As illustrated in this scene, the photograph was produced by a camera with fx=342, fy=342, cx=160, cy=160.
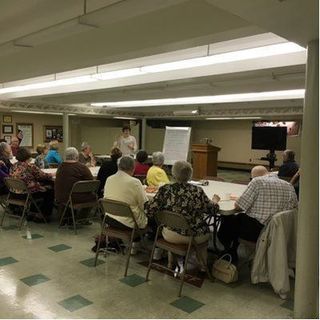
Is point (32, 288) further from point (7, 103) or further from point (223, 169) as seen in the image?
point (223, 169)

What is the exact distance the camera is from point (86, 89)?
639cm

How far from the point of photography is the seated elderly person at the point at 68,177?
464 cm

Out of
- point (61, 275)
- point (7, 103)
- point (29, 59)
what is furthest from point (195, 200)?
point (7, 103)

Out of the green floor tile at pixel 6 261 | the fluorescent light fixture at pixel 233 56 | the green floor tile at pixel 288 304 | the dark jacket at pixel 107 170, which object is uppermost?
the fluorescent light fixture at pixel 233 56

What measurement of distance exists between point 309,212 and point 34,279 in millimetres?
2478

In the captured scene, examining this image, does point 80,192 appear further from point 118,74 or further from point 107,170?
point 118,74

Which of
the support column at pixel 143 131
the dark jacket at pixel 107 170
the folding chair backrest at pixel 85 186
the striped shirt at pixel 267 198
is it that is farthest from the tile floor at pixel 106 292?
the support column at pixel 143 131

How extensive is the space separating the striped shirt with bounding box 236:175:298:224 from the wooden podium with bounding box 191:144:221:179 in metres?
5.61

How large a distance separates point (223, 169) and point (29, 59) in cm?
1125

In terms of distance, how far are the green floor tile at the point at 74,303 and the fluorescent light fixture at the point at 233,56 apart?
2.93 meters

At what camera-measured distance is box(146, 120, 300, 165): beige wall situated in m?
13.7

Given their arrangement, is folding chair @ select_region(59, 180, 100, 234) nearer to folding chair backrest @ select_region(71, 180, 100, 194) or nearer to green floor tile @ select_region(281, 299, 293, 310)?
folding chair backrest @ select_region(71, 180, 100, 194)

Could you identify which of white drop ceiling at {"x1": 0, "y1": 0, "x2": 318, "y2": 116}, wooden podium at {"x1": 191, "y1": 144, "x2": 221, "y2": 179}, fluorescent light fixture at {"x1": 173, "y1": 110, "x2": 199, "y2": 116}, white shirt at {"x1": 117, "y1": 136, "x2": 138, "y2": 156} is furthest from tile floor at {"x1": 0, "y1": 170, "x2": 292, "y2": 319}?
fluorescent light fixture at {"x1": 173, "y1": 110, "x2": 199, "y2": 116}

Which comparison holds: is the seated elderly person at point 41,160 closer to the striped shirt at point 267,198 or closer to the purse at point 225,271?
the purse at point 225,271
